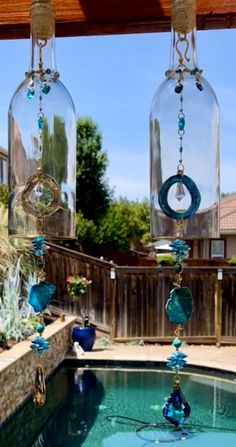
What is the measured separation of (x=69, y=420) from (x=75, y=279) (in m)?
3.75

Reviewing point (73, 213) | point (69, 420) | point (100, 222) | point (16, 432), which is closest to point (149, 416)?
point (69, 420)

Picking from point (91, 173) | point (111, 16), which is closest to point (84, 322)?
point (91, 173)

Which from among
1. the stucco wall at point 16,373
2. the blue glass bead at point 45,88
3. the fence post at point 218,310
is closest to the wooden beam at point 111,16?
the blue glass bead at point 45,88

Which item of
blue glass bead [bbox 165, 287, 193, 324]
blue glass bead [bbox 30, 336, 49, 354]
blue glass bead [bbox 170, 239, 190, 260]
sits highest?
blue glass bead [bbox 170, 239, 190, 260]

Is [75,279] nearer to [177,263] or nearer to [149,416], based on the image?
[149,416]

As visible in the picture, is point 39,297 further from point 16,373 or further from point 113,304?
point 113,304

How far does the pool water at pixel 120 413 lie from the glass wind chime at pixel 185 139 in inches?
147

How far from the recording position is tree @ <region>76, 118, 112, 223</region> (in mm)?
13711

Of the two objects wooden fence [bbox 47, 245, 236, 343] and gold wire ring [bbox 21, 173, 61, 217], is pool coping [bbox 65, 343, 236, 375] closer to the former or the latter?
wooden fence [bbox 47, 245, 236, 343]

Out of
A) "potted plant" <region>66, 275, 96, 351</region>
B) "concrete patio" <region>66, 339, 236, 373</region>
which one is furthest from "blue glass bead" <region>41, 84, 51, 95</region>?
"potted plant" <region>66, 275, 96, 351</region>

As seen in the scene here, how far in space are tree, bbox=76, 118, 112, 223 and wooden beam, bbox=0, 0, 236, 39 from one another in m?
11.5

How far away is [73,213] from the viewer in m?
1.32

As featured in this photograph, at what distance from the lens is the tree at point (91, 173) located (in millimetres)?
13711

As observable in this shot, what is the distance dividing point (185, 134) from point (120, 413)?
15.7 ft
